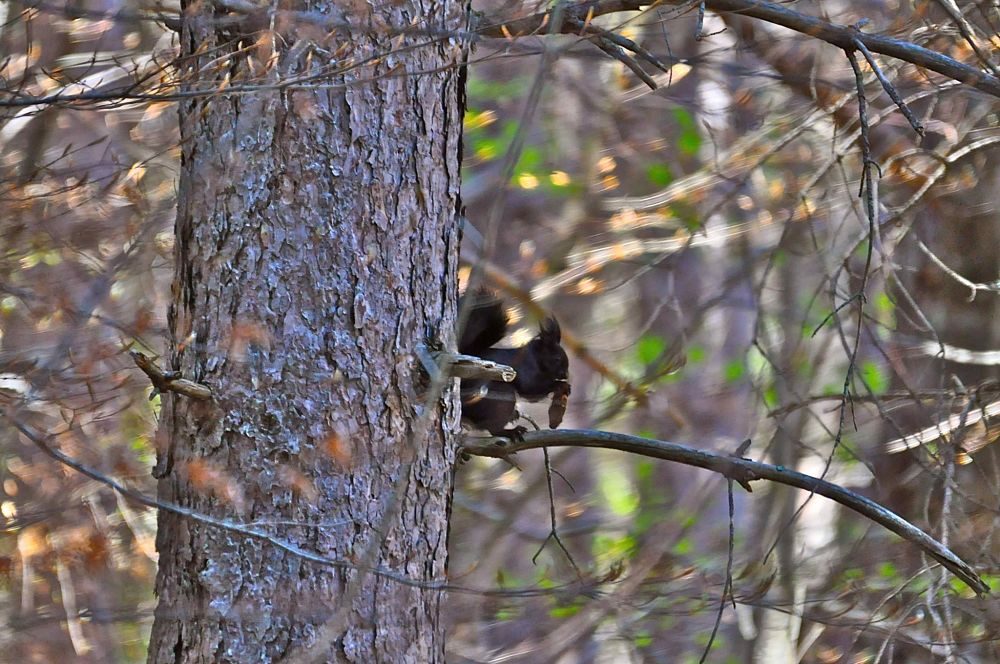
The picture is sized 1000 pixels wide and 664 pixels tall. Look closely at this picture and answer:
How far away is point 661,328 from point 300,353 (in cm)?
516

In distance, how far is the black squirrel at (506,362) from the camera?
3.48 meters

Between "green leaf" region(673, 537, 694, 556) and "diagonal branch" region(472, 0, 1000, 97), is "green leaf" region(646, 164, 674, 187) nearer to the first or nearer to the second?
"green leaf" region(673, 537, 694, 556)

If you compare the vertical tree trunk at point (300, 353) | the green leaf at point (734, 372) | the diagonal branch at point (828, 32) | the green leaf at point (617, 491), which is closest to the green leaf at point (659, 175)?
the green leaf at point (734, 372)

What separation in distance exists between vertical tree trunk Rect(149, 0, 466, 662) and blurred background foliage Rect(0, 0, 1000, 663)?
0.46 feet

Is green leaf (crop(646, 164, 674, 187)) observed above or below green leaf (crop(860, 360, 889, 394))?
above

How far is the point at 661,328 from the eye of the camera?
727cm

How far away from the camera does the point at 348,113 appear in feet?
7.86

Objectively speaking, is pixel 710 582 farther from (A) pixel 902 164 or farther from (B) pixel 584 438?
(A) pixel 902 164

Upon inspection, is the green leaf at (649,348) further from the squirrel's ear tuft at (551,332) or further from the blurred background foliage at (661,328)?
the squirrel's ear tuft at (551,332)

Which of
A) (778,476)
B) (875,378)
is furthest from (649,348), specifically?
(778,476)

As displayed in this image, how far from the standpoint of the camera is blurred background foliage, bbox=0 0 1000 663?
3.00 m

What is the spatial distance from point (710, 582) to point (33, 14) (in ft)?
8.95

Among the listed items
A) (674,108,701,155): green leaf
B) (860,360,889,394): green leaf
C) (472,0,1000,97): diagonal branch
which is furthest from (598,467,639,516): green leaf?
(472,0,1000,97): diagonal branch

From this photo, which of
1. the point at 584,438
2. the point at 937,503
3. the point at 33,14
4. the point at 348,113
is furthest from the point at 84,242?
the point at 937,503
